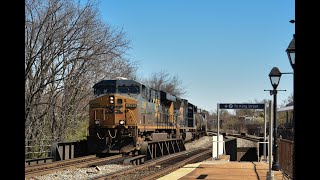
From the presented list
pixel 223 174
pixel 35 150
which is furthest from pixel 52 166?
pixel 35 150

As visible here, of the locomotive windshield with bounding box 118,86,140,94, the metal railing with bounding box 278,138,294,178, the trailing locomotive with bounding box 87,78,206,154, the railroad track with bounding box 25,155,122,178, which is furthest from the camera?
the locomotive windshield with bounding box 118,86,140,94

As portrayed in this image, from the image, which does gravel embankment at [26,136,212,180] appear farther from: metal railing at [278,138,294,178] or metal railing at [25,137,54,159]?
metal railing at [278,138,294,178]

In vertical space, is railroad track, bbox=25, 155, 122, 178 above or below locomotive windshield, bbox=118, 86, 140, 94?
below

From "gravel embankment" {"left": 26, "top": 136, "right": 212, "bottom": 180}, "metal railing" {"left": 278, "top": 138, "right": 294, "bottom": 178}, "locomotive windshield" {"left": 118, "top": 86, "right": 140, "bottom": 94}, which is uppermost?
"locomotive windshield" {"left": 118, "top": 86, "right": 140, "bottom": 94}

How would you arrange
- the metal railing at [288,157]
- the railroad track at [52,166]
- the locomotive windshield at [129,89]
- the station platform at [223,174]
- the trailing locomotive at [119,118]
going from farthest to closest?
the locomotive windshield at [129,89]
the trailing locomotive at [119,118]
the railroad track at [52,166]
the station platform at [223,174]
the metal railing at [288,157]

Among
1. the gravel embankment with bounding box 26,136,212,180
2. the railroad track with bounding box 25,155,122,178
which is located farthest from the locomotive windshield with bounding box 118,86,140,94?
the gravel embankment with bounding box 26,136,212,180

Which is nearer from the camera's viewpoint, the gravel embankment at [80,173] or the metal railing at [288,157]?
the metal railing at [288,157]

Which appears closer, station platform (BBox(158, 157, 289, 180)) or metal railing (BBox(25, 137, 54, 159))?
station platform (BBox(158, 157, 289, 180))

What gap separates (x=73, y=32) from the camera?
28.3 meters

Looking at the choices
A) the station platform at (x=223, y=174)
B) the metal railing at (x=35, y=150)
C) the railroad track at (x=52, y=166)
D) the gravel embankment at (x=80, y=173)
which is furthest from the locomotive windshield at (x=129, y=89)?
the station platform at (x=223, y=174)

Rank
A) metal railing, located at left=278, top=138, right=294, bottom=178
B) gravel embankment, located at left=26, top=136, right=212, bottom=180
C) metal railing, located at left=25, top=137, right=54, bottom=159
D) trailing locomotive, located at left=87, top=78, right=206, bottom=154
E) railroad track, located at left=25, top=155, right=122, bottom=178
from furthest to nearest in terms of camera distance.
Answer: trailing locomotive, located at left=87, top=78, right=206, bottom=154 → metal railing, located at left=25, top=137, right=54, bottom=159 → railroad track, located at left=25, top=155, right=122, bottom=178 → gravel embankment, located at left=26, top=136, right=212, bottom=180 → metal railing, located at left=278, top=138, right=294, bottom=178

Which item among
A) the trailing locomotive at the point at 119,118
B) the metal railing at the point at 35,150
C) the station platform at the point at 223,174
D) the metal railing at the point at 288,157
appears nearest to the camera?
the metal railing at the point at 288,157

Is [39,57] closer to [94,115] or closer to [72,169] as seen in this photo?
[94,115]

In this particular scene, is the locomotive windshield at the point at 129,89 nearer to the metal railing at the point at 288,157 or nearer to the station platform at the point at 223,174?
the station platform at the point at 223,174
